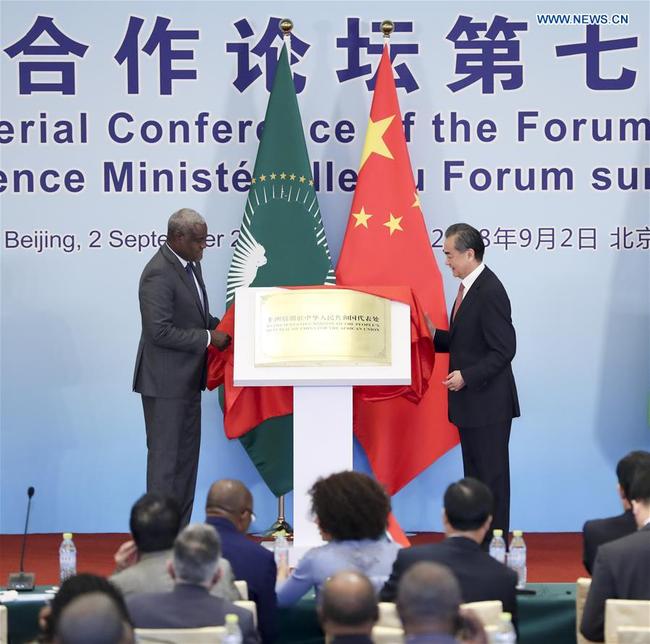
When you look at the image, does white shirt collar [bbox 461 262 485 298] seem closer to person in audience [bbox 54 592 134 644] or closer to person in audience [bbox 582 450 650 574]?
person in audience [bbox 582 450 650 574]

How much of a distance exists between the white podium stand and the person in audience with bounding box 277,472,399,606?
1.64 meters

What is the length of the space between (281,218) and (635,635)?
388 cm

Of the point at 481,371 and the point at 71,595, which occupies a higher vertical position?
the point at 481,371

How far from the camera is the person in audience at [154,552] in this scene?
11.1 feet

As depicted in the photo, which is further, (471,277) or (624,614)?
(471,277)

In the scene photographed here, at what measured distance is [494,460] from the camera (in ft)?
18.5

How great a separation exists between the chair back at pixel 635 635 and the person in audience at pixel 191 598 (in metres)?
0.95

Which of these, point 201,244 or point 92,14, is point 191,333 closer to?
point 201,244

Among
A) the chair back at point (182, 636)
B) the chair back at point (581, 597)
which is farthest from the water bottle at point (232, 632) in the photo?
the chair back at point (581, 597)

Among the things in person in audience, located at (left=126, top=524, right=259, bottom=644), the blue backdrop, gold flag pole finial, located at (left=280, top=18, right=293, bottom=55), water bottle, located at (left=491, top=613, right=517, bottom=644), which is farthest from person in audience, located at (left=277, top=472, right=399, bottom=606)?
gold flag pole finial, located at (left=280, top=18, right=293, bottom=55)

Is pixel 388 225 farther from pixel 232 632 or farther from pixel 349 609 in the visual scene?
pixel 349 609

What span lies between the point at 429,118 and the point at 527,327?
130 cm

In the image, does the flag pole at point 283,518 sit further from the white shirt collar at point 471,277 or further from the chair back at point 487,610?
the chair back at point 487,610

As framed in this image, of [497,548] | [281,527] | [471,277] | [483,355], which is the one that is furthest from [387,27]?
[497,548]
